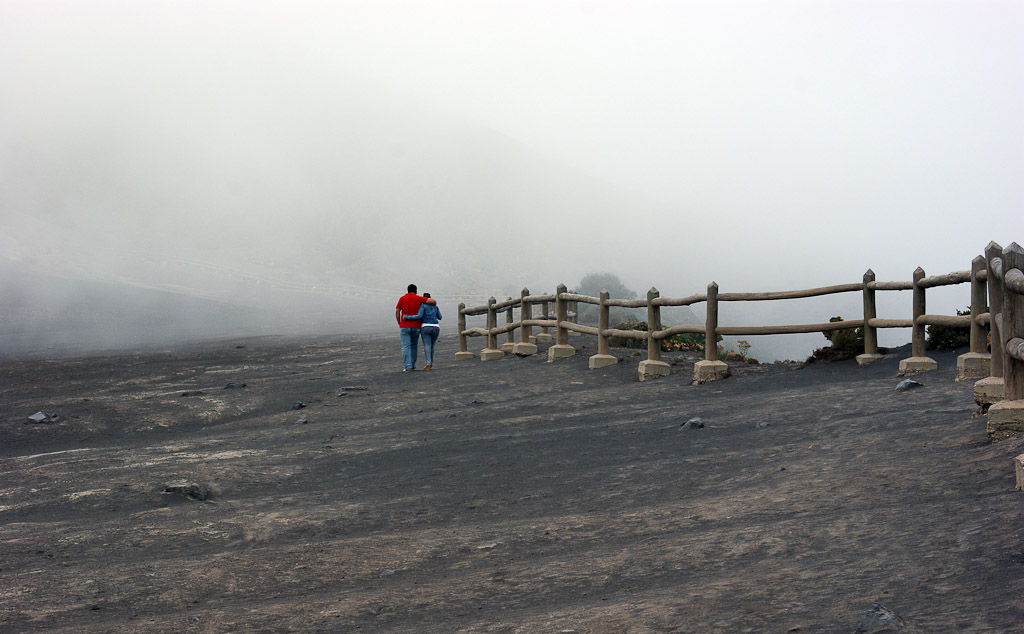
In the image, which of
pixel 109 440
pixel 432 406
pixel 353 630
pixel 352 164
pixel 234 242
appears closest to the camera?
pixel 353 630

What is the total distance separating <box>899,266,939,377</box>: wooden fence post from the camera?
12.2 m

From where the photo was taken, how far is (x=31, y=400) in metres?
16.6

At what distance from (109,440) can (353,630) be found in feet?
30.4

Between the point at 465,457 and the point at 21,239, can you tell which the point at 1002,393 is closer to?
the point at 465,457

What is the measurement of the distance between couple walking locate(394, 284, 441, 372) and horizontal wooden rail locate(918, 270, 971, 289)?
9.75 metres

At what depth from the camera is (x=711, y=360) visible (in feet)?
46.8

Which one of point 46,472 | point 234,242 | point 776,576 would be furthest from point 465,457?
point 234,242

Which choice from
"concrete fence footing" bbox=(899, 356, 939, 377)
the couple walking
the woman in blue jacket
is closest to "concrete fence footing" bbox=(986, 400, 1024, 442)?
"concrete fence footing" bbox=(899, 356, 939, 377)

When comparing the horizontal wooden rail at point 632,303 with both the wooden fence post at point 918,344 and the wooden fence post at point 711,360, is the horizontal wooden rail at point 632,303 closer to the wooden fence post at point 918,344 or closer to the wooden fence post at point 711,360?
the wooden fence post at point 711,360

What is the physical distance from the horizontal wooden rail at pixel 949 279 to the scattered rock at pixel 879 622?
7756mm

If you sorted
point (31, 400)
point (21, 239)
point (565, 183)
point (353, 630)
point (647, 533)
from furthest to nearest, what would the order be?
1. point (565, 183)
2. point (21, 239)
3. point (31, 400)
4. point (647, 533)
5. point (353, 630)

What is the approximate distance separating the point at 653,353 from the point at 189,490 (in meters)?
8.60

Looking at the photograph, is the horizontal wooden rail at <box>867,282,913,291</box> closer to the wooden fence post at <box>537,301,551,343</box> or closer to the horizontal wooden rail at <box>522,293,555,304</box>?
the horizontal wooden rail at <box>522,293,555,304</box>

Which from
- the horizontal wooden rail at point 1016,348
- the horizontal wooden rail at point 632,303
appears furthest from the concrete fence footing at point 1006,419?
the horizontal wooden rail at point 632,303
